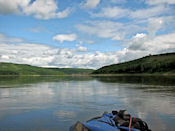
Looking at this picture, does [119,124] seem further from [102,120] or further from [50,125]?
[50,125]

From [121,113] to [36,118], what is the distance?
7570 millimetres

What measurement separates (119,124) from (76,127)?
255cm

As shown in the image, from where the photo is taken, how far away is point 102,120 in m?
11.4

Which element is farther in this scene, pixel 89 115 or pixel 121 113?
pixel 89 115

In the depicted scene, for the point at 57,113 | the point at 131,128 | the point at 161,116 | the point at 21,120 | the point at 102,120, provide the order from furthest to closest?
the point at 57,113
the point at 161,116
the point at 21,120
the point at 102,120
the point at 131,128

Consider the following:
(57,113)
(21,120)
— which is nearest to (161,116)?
(57,113)

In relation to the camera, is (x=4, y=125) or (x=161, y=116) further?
(x=161, y=116)

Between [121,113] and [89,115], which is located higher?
[121,113]

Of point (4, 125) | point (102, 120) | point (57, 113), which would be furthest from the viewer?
point (57, 113)

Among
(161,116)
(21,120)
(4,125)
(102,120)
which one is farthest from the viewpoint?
(161,116)

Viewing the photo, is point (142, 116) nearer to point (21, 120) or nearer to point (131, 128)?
point (131, 128)

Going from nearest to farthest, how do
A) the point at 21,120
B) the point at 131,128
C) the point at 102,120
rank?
1. the point at 131,128
2. the point at 102,120
3. the point at 21,120

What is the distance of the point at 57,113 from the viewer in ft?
57.0

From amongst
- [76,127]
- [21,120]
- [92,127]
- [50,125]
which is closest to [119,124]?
[92,127]
